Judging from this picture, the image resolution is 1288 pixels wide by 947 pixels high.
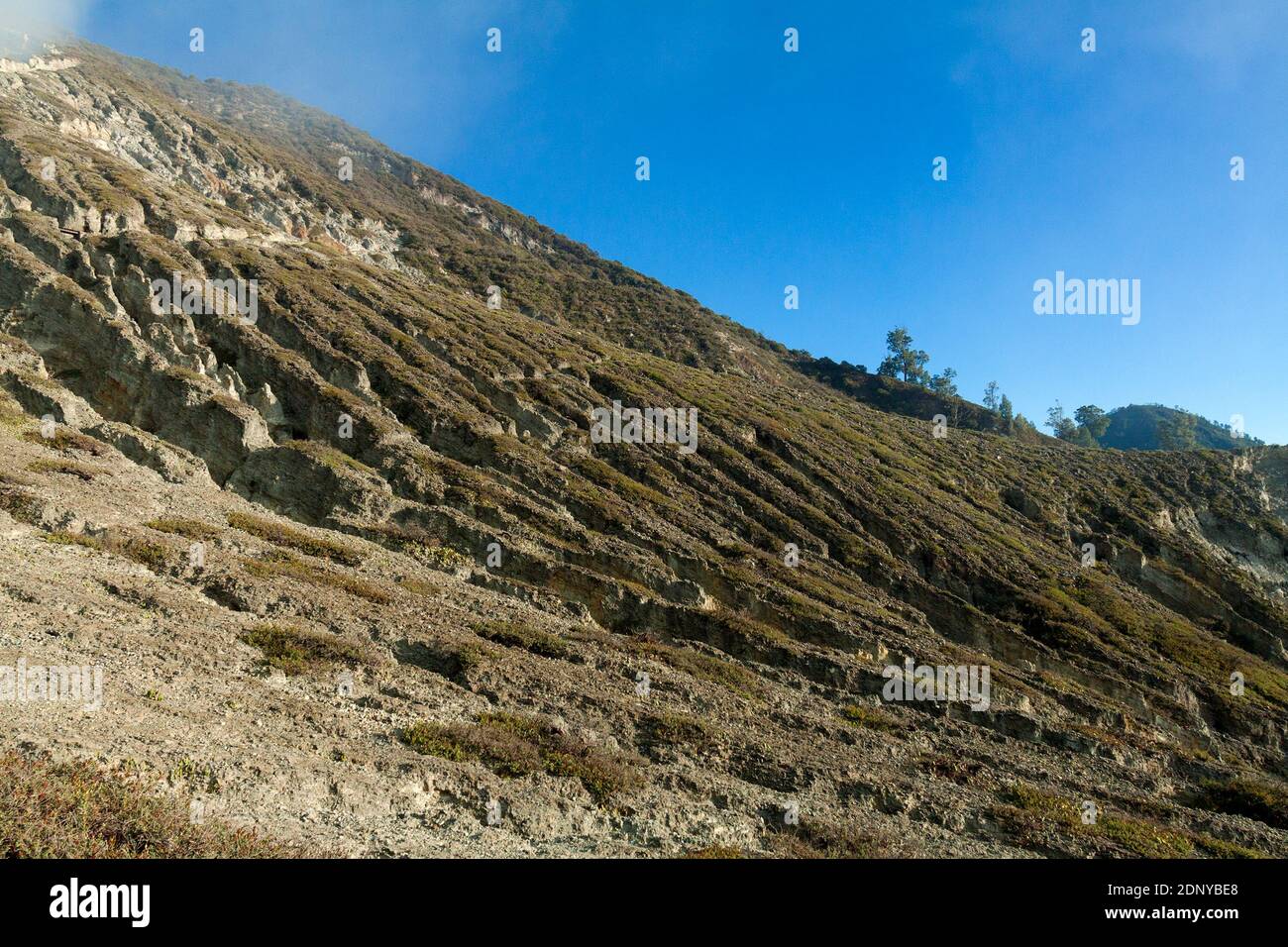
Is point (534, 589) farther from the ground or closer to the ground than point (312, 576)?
closer to the ground

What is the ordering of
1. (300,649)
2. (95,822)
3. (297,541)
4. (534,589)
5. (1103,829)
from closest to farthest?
1. (95,822)
2. (300,649)
3. (1103,829)
4. (297,541)
5. (534,589)

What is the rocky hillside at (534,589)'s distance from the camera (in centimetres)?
1359

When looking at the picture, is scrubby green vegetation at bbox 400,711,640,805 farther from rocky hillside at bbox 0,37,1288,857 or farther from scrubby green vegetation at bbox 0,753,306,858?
scrubby green vegetation at bbox 0,753,306,858

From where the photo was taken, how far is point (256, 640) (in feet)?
54.9

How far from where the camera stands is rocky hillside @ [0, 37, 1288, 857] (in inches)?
535

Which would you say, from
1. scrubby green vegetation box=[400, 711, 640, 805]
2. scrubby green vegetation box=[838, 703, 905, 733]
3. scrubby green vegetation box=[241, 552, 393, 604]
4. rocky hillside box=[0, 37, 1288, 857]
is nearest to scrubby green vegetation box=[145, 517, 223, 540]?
rocky hillside box=[0, 37, 1288, 857]

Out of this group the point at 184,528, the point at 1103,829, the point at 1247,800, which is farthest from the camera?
the point at 1247,800

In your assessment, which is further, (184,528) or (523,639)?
(184,528)

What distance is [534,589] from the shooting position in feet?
99.9

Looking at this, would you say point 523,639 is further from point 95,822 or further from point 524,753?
point 95,822

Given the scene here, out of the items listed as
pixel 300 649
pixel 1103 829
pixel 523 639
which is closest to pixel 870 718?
pixel 1103 829

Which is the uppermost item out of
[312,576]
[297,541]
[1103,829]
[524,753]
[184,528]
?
[184,528]

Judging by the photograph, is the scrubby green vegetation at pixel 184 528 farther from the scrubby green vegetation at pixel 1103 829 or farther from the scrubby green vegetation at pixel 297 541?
the scrubby green vegetation at pixel 1103 829
